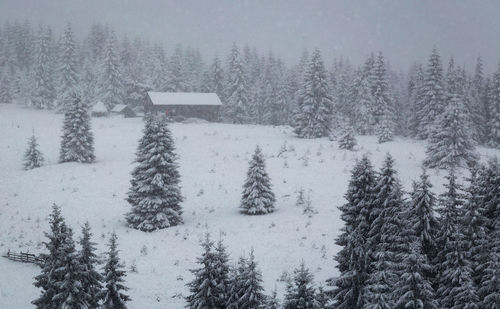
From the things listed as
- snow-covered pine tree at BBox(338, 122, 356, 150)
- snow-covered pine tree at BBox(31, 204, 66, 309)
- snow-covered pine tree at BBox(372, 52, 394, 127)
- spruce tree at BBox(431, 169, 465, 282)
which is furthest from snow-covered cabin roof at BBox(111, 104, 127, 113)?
spruce tree at BBox(431, 169, 465, 282)

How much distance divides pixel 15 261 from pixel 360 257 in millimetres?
17954

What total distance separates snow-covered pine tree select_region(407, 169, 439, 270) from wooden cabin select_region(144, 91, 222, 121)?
5740cm

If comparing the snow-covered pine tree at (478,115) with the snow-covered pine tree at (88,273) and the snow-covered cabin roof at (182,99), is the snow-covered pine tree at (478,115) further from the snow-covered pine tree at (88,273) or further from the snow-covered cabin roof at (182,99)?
the snow-covered pine tree at (88,273)

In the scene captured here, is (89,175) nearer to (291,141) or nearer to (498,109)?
(291,141)

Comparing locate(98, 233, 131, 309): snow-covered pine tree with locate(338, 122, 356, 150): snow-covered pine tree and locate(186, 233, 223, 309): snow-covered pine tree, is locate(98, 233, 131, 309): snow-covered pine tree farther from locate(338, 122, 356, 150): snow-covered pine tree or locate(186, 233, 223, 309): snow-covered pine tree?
locate(338, 122, 356, 150): snow-covered pine tree

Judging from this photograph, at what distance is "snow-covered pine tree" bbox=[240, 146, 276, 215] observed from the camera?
1022 inches

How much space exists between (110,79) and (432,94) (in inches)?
2123

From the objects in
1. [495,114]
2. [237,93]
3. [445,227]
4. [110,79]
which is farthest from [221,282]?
[110,79]

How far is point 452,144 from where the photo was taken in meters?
33.2

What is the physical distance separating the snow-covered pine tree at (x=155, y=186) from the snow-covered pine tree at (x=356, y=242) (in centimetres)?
1361

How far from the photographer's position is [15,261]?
71.9 feet

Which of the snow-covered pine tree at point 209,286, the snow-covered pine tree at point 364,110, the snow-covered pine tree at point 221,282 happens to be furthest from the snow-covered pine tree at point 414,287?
the snow-covered pine tree at point 364,110

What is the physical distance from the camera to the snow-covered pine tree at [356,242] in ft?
46.1

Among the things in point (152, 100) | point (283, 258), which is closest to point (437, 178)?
point (283, 258)
